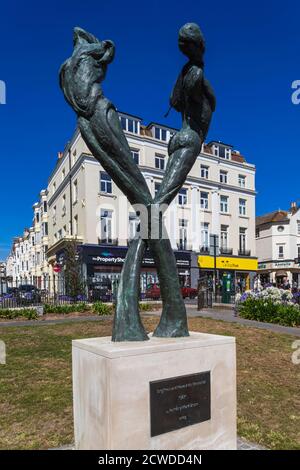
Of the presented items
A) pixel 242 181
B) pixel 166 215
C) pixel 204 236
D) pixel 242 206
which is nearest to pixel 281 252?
pixel 242 206

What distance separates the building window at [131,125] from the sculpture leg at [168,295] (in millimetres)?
32261

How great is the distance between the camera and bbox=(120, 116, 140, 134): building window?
1378 inches

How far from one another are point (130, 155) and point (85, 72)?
978 millimetres

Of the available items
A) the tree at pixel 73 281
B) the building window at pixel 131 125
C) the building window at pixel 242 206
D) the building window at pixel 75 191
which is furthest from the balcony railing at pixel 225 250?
the tree at pixel 73 281

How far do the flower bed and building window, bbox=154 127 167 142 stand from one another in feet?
81.4

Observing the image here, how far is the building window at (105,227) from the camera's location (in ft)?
109

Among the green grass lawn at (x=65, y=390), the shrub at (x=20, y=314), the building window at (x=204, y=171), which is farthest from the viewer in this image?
the building window at (x=204, y=171)

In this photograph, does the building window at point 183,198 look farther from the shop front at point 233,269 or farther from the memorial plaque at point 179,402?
the memorial plaque at point 179,402

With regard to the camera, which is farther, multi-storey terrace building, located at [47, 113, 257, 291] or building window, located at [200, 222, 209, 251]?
building window, located at [200, 222, 209, 251]

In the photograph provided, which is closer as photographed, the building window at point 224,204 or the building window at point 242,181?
the building window at point 224,204

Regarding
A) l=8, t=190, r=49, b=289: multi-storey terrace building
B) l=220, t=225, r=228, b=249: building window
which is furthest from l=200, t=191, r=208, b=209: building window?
l=8, t=190, r=49, b=289: multi-storey terrace building

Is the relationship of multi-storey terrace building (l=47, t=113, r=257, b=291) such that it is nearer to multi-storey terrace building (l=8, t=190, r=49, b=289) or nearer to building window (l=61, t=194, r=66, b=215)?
building window (l=61, t=194, r=66, b=215)

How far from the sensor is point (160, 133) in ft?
124

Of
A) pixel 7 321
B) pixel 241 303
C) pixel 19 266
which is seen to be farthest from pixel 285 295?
pixel 19 266
